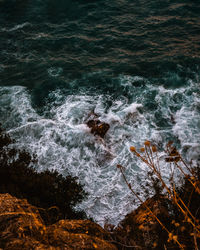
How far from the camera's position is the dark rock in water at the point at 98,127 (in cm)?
812

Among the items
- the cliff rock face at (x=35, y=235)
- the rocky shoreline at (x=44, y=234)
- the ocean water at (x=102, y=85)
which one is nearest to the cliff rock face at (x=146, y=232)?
the rocky shoreline at (x=44, y=234)

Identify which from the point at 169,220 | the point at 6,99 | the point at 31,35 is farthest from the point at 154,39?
the point at 169,220

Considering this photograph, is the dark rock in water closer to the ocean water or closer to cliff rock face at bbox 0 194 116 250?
the ocean water

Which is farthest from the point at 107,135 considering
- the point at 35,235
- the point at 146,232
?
the point at 35,235

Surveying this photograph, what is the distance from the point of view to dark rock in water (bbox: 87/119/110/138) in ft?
26.6

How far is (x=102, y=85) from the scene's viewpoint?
10.4 meters

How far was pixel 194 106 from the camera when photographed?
8.86m

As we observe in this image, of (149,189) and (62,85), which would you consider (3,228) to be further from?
(62,85)

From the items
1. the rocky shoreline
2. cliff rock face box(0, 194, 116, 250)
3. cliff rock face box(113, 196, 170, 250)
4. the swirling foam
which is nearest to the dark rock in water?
the swirling foam

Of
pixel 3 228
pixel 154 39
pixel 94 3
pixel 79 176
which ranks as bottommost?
pixel 79 176

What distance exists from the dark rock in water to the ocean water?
0.79 feet

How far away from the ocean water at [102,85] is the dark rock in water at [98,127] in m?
0.24

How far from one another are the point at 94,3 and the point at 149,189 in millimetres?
16545

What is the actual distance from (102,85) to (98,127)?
309cm
